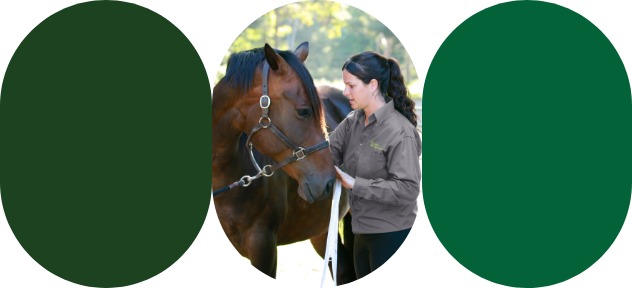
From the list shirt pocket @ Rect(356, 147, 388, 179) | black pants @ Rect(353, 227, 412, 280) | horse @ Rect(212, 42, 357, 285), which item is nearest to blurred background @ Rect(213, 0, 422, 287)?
horse @ Rect(212, 42, 357, 285)

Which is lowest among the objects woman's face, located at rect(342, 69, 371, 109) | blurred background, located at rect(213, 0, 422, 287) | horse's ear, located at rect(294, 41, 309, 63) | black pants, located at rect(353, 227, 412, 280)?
black pants, located at rect(353, 227, 412, 280)

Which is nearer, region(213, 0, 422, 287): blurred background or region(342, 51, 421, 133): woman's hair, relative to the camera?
region(342, 51, 421, 133): woman's hair

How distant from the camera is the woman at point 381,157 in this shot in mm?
2402

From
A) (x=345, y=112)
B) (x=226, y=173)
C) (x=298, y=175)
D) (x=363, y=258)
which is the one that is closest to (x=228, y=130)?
(x=226, y=173)

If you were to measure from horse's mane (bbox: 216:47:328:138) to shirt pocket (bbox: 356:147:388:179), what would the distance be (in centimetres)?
30

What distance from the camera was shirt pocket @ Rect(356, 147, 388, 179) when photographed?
98.9 inches

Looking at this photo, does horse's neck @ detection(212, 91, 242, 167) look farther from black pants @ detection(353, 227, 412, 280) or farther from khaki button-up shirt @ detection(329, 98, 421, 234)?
black pants @ detection(353, 227, 412, 280)

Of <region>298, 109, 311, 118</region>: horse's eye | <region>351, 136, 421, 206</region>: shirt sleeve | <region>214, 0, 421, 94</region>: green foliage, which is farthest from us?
<region>214, 0, 421, 94</region>: green foliage

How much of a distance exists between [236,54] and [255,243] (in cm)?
136

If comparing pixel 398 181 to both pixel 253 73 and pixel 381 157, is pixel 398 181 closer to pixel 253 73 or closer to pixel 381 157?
pixel 381 157

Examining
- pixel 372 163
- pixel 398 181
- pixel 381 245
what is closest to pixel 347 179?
pixel 372 163

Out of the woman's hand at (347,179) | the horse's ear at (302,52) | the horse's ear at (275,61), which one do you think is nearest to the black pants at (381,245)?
the woman's hand at (347,179)

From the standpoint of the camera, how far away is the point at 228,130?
281 cm
